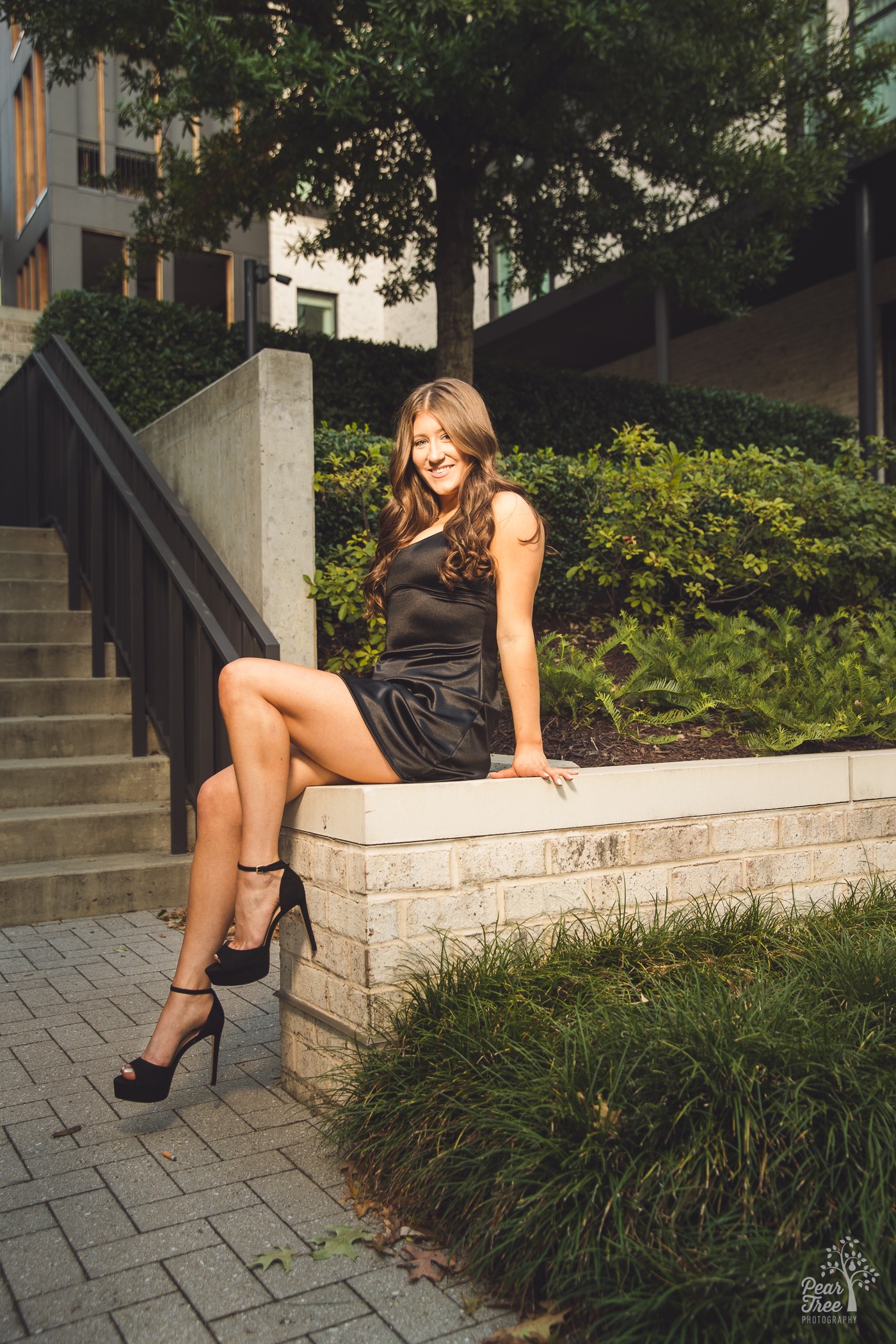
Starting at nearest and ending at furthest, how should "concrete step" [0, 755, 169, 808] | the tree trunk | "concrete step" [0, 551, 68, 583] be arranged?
"concrete step" [0, 755, 169, 808] < "concrete step" [0, 551, 68, 583] < the tree trunk

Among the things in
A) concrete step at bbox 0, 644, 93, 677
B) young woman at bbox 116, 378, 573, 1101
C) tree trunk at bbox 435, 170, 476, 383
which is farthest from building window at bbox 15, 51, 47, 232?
young woman at bbox 116, 378, 573, 1101

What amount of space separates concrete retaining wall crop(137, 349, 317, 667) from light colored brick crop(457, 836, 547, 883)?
270 centimetres

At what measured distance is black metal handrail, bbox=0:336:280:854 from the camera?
189 inches

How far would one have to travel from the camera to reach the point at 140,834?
487cm

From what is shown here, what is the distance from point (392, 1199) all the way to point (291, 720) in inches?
44.9

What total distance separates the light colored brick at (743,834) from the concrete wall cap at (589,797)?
0.03 meters

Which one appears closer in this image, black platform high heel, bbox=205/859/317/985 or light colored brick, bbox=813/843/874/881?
black platform high heel, bbox=205/859/317/985

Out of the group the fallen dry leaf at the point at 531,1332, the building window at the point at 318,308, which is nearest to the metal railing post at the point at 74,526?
the fallen dry leaf at the point at 531,1332

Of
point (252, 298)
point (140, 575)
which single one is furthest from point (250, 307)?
point (140, 575)

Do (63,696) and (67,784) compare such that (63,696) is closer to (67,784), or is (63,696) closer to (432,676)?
(67,784)

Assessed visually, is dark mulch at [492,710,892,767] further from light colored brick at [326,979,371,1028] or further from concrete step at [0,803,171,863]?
concrete step at [0,803,171,863]

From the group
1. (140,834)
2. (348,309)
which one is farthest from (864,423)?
(348,309)

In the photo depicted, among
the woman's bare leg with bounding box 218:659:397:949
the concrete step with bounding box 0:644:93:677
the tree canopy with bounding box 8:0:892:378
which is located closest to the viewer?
the woman's bare leg with bounding box 218:659:397:949

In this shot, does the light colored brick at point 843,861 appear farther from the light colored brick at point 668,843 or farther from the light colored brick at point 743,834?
the light colored brick at point 668,843
